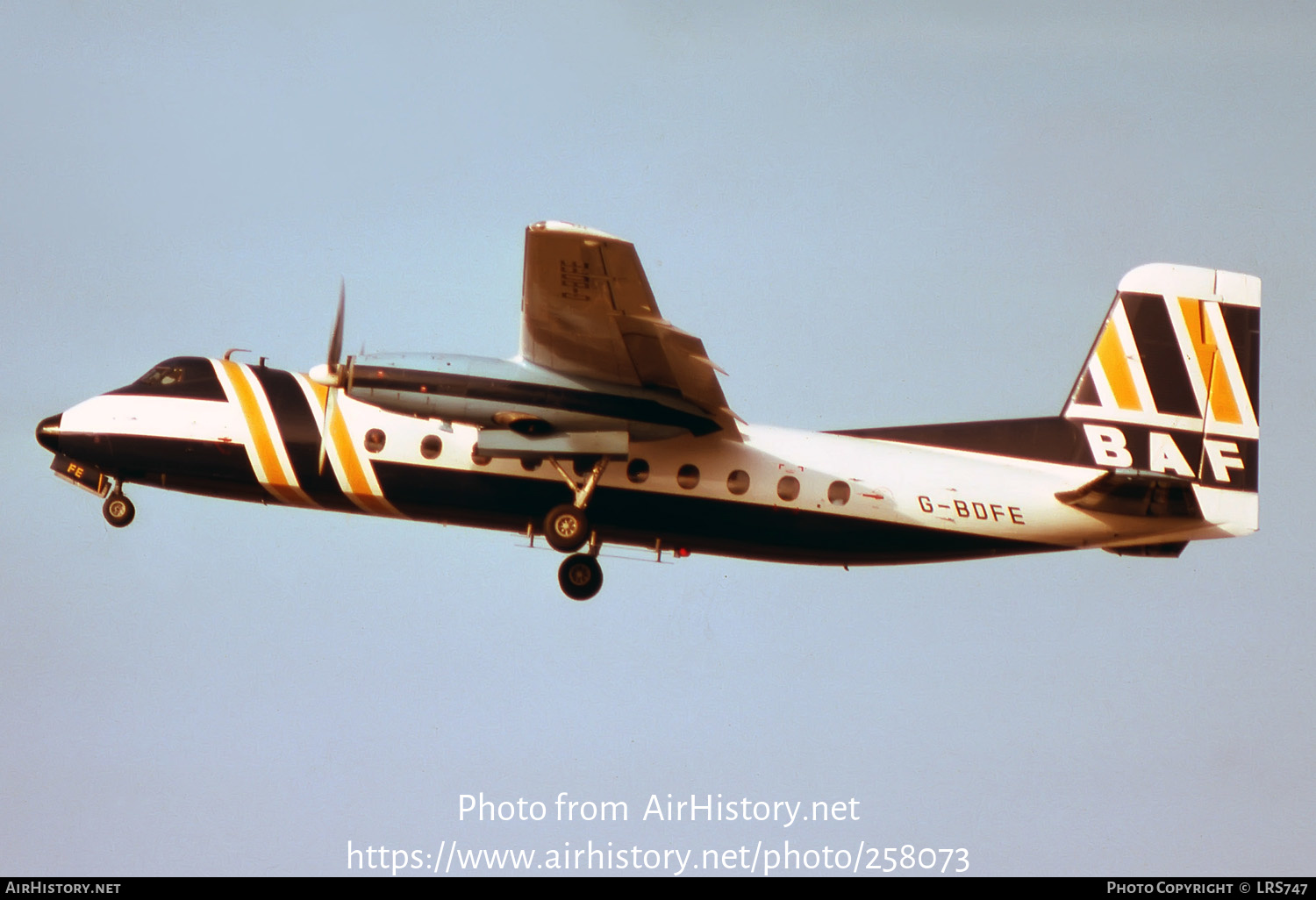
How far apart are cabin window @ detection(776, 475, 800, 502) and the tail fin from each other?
3819 millimetres

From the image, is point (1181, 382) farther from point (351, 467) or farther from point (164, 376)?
point (164, 376)

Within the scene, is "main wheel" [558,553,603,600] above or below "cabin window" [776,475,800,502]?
below

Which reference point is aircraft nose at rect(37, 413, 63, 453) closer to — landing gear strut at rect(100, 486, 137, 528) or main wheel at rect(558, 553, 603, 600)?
landing gear strut at rect(100, 486, 137, 528)

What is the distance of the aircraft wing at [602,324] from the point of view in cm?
1632

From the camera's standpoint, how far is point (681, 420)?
19062mm

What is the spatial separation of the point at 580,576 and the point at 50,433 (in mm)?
7294

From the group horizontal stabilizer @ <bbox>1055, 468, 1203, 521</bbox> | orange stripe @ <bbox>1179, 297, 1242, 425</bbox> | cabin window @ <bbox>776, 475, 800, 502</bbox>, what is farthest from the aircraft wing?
orange stripe @ <bbox>1179, 297, 1242, 425</bbox>

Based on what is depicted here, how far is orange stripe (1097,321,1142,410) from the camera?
19953 millimetres

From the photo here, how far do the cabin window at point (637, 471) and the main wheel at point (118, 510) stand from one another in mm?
6839

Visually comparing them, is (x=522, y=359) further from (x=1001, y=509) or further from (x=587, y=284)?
(x=1001, y=509)

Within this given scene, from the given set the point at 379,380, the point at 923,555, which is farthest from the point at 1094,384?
the point at 379,380

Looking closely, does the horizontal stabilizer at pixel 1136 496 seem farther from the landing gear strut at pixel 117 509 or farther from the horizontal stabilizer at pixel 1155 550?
the landing gear strut at pixel 117 509

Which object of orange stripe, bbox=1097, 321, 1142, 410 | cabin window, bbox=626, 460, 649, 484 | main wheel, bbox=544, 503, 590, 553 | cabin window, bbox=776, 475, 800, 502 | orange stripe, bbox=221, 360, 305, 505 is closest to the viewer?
main wheel, bbox=544, 503, 590, 553

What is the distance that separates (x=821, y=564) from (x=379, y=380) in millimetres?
6102
